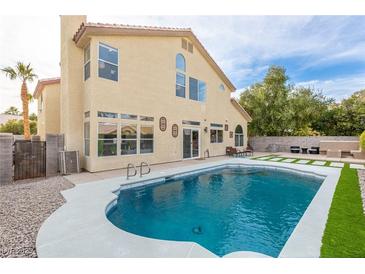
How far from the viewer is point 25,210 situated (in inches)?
195

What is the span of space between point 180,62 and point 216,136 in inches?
290

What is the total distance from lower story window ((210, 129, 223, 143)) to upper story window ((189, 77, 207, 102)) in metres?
3.13

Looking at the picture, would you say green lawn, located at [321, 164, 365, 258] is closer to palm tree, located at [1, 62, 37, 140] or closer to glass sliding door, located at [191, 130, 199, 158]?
glass sliding door, located at [191, 130, 199, 158]

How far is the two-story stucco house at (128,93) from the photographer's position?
394 inches

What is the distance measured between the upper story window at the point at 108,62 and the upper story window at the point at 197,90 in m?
6.38

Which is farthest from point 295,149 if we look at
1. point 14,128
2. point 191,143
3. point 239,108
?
point 14,128

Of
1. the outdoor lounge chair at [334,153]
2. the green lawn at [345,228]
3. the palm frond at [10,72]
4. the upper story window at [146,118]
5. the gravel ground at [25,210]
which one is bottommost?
the green lawn at [345,228]

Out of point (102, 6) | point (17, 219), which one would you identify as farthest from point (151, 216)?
point (102, 6)

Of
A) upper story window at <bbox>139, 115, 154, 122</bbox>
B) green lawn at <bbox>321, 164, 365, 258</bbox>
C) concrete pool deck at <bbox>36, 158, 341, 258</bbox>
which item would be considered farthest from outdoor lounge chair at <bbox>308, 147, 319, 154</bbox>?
upper story window at <bbox>139, 115, 154, 122</bbox>

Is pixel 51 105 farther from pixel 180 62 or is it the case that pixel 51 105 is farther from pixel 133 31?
pixel 180 62

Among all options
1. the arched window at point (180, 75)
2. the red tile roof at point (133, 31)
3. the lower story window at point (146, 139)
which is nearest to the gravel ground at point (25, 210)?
the lower story window at point (146, 139)

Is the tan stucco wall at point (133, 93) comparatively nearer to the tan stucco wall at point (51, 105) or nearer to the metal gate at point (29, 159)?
the metal gate at point (29, 159)

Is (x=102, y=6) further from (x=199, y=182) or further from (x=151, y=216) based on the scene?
(x=199, y=182)

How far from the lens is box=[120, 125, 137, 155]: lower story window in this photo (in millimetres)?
10898
